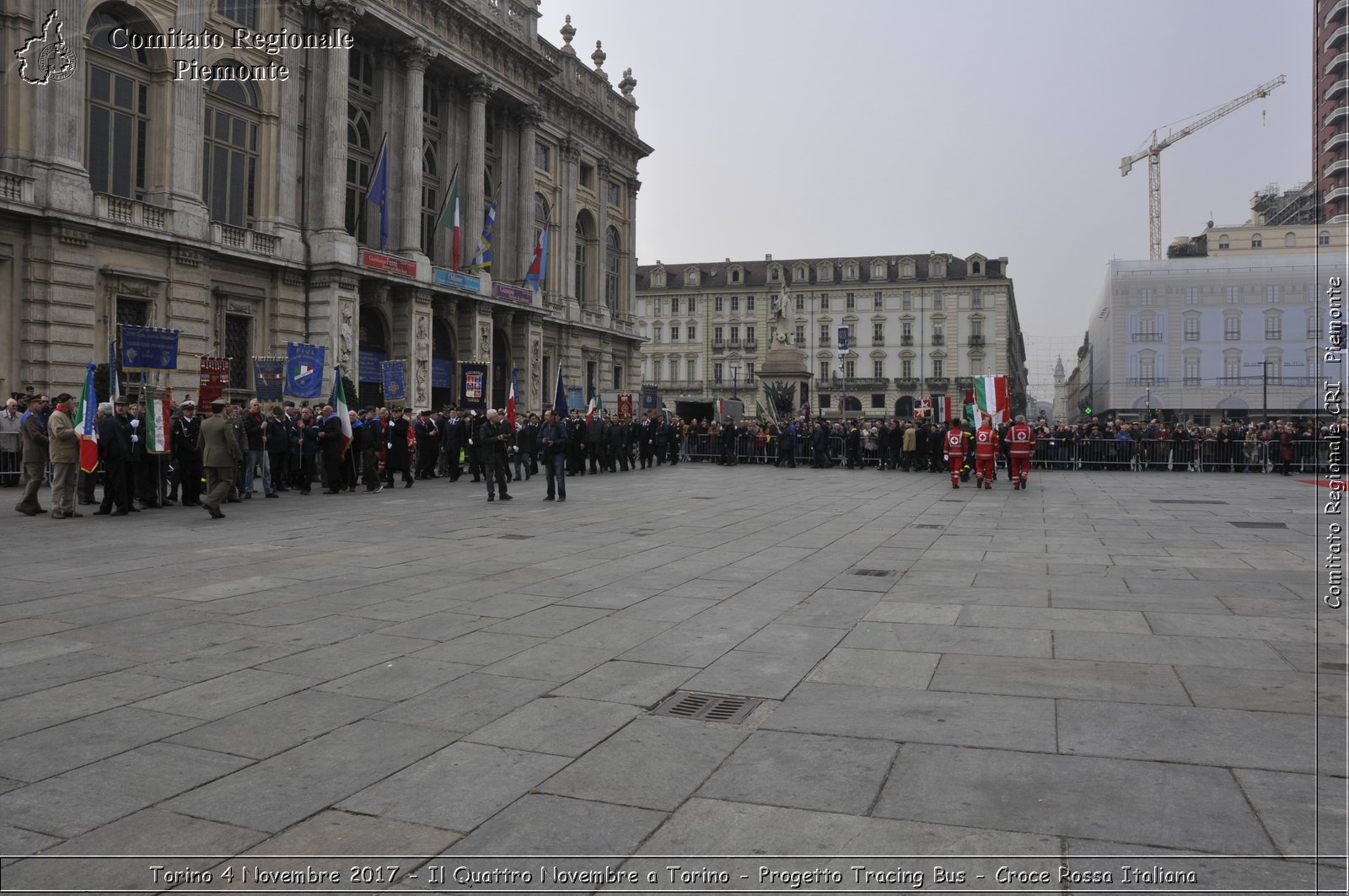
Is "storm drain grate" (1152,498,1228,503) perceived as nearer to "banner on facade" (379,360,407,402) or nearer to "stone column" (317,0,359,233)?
"banner on facade" (379,360,407,402)

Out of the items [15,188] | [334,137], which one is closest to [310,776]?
[15,188]

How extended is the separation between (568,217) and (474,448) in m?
25.6

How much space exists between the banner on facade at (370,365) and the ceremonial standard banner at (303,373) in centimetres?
888

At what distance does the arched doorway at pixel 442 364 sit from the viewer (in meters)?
38.7

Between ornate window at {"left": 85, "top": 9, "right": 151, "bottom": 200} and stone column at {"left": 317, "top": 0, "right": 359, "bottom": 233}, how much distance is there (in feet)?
19.4

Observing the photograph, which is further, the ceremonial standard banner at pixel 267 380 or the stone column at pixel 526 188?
the stone column at pixel 526 188

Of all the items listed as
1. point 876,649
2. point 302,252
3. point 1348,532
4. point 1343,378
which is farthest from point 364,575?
point 302,252

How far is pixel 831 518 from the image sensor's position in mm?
15711

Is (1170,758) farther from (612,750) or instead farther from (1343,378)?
(612,750)

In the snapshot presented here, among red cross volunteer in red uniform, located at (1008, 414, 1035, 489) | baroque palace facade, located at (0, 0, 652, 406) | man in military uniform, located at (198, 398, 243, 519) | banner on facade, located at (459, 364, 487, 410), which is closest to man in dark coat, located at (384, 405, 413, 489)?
baroque palace facade, located at (0, 0, 652, 406)

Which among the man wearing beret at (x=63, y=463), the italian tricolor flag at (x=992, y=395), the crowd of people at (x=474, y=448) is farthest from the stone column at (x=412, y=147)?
the man wearing beret at (x=63, y=463)

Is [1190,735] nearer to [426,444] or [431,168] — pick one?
[426,444]

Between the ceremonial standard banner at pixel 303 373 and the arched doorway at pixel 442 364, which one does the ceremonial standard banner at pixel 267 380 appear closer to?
the ceremonial standard banner at pixel 303 373

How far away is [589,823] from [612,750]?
84 centimetres
